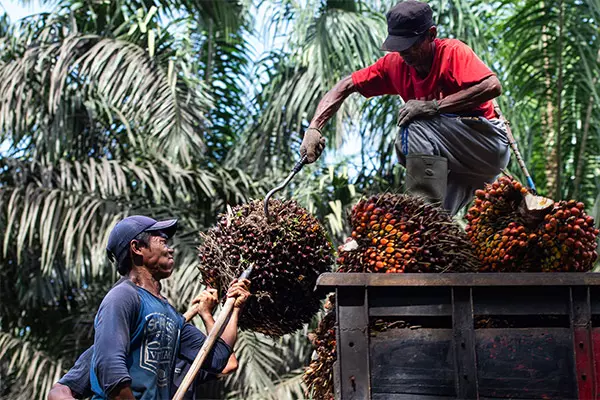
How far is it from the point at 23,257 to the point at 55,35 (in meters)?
2.39

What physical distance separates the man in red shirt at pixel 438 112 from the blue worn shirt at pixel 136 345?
43.7 inches

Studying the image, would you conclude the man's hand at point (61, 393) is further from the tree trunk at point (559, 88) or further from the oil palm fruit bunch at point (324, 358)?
the tree trunk at point (559, 88)

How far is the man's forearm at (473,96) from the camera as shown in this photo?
4.07 m

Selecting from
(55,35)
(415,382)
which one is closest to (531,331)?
(415,382)

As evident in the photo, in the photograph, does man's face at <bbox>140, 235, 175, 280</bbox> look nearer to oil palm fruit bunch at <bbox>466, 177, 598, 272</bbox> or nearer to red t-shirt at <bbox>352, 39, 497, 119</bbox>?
oil palm fruit bunch at <bbox>466, 177, 598, 272</bbox>

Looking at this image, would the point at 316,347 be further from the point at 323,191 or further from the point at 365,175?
the point at 365,175

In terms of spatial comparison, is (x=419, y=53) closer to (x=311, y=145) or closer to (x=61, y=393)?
(x=311, y=145)

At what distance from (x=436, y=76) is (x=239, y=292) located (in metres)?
1.32

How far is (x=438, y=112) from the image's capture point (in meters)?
4.19

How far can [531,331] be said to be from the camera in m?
3.27

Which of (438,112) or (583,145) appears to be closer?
(438,112)

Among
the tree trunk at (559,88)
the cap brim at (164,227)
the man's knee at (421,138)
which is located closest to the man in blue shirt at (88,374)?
the cap brim at (164,227)

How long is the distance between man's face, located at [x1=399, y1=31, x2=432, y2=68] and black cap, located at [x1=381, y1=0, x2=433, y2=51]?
33 mm

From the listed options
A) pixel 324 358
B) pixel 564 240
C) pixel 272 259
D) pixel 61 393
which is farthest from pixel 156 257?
pixel 564 240
